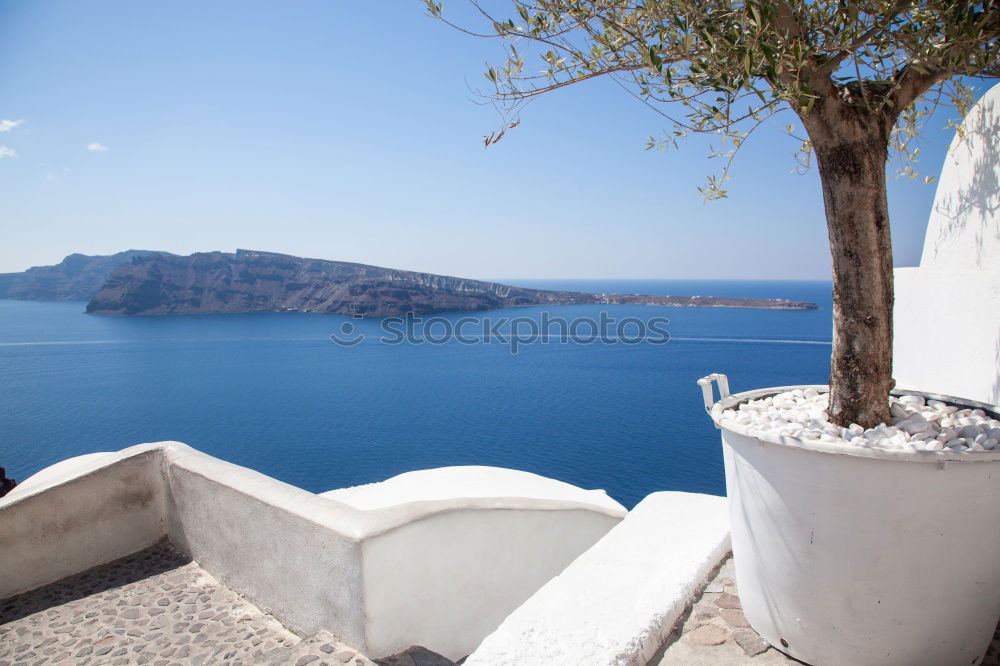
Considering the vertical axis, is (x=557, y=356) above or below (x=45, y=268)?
below

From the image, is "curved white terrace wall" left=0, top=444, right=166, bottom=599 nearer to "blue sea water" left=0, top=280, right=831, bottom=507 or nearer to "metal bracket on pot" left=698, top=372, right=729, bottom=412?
"metal bracket on pot" left=698, top=372, right=729, bottom=412

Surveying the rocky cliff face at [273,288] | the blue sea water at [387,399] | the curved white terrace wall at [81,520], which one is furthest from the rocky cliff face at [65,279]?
→ the curved white terrace wall at [81,520]

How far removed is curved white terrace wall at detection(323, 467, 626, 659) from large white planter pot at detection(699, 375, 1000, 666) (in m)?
1.47

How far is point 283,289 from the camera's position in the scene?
106 metres

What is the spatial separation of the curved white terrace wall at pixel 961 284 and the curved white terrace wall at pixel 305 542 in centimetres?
239

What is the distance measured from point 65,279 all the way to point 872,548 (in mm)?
157041

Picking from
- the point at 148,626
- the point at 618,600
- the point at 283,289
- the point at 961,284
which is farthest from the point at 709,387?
the point at 283,289

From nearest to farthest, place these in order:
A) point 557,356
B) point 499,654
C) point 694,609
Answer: point 499,654 < point 694,609 < point 557,356

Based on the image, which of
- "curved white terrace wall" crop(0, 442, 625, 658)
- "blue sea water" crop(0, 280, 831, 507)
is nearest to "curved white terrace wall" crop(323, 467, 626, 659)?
"curved white terrace wall" crop(0, 442, 625, 658)

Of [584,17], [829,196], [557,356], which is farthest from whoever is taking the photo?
[557,356]

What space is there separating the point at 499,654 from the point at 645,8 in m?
2.06

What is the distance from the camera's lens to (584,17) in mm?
2168

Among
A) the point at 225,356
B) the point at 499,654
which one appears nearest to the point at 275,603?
the point at 499,654

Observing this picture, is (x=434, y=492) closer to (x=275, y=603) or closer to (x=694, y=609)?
(x=275, y=603)
